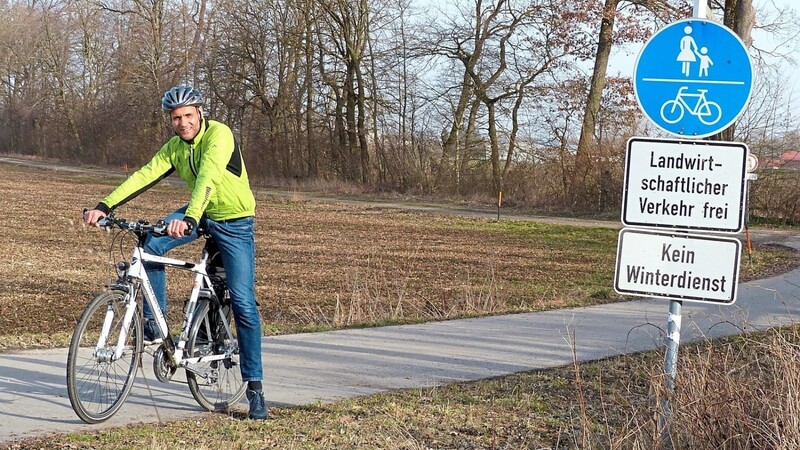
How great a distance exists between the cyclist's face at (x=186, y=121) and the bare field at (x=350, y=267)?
5.06 feet

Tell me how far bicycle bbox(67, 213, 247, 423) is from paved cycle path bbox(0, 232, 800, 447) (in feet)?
0.52

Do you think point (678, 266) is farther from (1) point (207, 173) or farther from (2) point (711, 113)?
(1) point (207, 173)

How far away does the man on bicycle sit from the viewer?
235 inches

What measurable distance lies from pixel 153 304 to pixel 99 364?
466mm

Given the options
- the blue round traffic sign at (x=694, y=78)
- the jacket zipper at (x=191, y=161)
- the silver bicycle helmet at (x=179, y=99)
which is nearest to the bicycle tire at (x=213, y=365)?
the jacket zipper at (x=191, y=161)

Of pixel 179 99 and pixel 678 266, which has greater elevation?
pixel 179 99

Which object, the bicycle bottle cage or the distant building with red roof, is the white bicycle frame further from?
the distant building with red roof

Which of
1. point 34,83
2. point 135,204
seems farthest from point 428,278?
point 34,83

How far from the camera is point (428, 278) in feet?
51.2

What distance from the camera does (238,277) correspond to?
6109mm

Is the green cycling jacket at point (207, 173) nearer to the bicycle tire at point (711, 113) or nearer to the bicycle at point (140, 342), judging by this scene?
the bicycle at point (140, 342)

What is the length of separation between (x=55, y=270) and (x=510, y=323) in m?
7.37

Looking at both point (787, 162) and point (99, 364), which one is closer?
point (99, 364)

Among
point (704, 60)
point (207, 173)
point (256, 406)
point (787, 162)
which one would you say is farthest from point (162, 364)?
point (787, 162)
